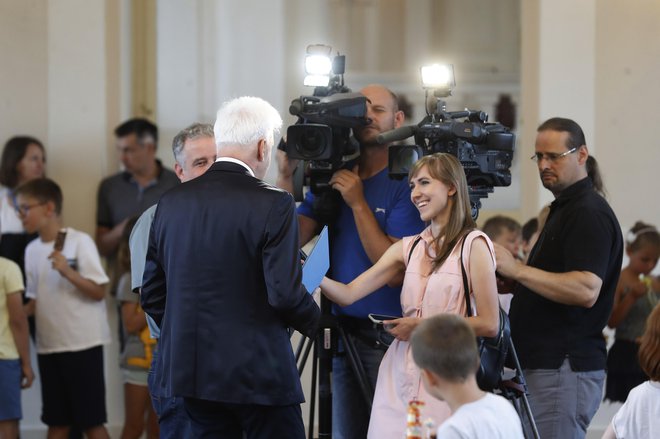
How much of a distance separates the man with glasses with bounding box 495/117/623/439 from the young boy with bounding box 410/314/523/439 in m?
1.16

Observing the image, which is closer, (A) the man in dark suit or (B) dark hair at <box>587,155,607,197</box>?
(A) the man in dark suit

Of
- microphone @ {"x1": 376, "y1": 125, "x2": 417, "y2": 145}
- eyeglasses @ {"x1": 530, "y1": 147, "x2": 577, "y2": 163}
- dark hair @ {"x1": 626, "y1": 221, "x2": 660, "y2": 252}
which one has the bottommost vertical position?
dark hair @ {"x1": 626, "y1": 221, "x2": 660, "y2": 252}

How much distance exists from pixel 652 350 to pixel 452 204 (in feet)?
2.32

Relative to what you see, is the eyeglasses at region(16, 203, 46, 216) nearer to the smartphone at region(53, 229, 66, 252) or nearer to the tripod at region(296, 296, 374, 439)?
the smartphone at region(53, 229, 66, 252)

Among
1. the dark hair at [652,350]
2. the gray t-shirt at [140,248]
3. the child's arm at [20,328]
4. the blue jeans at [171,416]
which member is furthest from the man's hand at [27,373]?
the dark hair at [652,350]

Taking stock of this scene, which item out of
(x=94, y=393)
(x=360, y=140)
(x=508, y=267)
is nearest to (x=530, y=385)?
(x=508, y=267)

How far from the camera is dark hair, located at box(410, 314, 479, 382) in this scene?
2.61 m

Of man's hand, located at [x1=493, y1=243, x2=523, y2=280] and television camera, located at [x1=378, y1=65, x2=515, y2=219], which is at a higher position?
television camera, located at [x1=378, y1=65, x2=515, y2=219]

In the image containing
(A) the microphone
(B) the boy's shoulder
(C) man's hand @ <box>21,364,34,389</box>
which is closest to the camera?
(A) the microphone

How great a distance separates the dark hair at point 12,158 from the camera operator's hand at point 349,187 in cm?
264

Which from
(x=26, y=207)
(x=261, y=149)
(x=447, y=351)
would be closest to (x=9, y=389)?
(x=26, y=207)

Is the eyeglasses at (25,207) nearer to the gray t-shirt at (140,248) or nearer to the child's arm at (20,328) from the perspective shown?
the child's arm at (20,328)

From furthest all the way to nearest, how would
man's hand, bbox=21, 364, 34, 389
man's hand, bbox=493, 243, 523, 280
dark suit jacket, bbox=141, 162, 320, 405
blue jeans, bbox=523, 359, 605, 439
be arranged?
man's hand, bbox=21, 364, 34, 389 < blue jeans, bbox=523, 359, 605, 439 < man's hand, bbox=493, 243, 523, 280 < dark suit jacket, bbox=141, 162, 320, 405

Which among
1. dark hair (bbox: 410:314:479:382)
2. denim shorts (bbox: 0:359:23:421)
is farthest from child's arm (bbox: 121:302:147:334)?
dark hair (bbox: 410:314:479:382)
